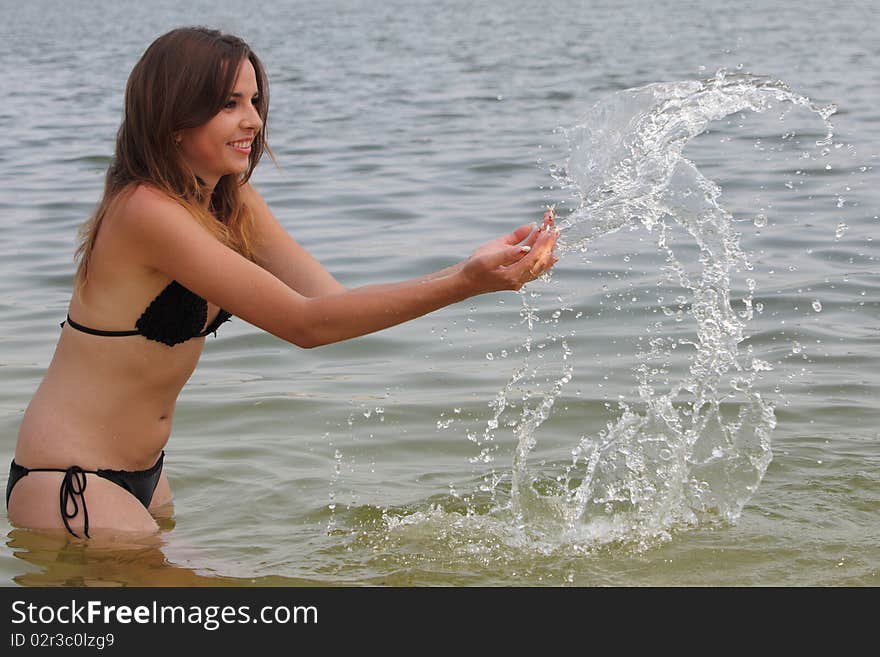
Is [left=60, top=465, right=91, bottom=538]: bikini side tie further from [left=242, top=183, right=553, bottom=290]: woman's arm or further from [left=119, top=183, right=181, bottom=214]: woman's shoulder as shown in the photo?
[left=242, top=183, right=553, bottom=290]: woman's arm

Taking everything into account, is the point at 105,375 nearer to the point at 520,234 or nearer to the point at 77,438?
the point at 77,438

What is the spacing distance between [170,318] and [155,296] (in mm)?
81

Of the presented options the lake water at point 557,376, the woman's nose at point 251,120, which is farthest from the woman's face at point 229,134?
the lake water at point 557,376

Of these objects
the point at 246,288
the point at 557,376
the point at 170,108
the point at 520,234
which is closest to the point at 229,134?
the point at 170,108

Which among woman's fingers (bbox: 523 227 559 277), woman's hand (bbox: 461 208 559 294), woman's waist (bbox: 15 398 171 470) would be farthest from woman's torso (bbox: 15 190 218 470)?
woman's fingers (bbox: 523 227 559 277)

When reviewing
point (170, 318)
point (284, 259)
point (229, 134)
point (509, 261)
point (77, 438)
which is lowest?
point (77, 438)

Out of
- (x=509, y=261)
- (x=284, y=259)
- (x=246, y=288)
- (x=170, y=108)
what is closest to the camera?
(x=509, y=261)

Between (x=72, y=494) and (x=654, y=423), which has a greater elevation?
(x=72, y=494)

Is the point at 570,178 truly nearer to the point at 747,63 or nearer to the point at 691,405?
the point at 691,405

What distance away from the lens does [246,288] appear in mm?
3934

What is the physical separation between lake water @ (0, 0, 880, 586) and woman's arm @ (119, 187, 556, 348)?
65cm

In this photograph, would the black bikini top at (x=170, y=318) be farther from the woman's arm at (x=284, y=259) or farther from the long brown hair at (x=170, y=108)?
the woman's arm at (x=284, y=259)

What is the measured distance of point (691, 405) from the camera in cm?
616
